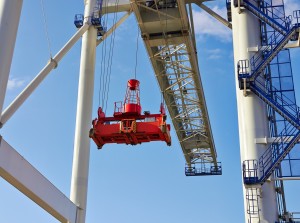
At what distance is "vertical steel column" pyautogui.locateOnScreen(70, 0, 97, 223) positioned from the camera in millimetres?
23391

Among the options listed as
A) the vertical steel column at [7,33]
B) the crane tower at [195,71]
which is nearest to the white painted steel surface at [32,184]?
the crane tower at [195,71]

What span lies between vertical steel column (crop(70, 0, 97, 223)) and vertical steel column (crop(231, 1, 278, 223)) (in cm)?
853

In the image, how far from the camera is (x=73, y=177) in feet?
77.9

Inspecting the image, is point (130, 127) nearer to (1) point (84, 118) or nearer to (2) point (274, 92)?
(1) point (84, 118)

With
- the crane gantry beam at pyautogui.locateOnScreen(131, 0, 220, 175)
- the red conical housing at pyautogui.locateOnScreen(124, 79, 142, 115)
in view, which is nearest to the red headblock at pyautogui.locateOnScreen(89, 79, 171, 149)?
the red conical housing at pyautogui.locateOnScreen(124, 79, 142, 115)

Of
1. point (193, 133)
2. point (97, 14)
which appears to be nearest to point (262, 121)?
point (97, 14)

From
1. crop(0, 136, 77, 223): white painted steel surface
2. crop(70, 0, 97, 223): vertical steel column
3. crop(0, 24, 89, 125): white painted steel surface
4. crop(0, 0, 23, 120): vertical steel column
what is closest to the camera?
crop(0, 0, 23, 120): vertical steel column

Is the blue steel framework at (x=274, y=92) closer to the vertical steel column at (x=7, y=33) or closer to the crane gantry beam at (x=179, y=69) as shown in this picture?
the crane gantry beam at (x=179, y=69)

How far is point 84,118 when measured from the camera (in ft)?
82.0

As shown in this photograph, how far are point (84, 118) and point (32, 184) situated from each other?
832cm

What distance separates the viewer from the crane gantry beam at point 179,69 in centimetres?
2675

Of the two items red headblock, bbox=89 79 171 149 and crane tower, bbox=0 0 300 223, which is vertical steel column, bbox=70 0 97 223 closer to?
crane tower, bbox=0 0 300 223

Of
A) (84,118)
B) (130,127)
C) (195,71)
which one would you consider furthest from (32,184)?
(195,71)

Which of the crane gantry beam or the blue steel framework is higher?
the crane gantry beam
